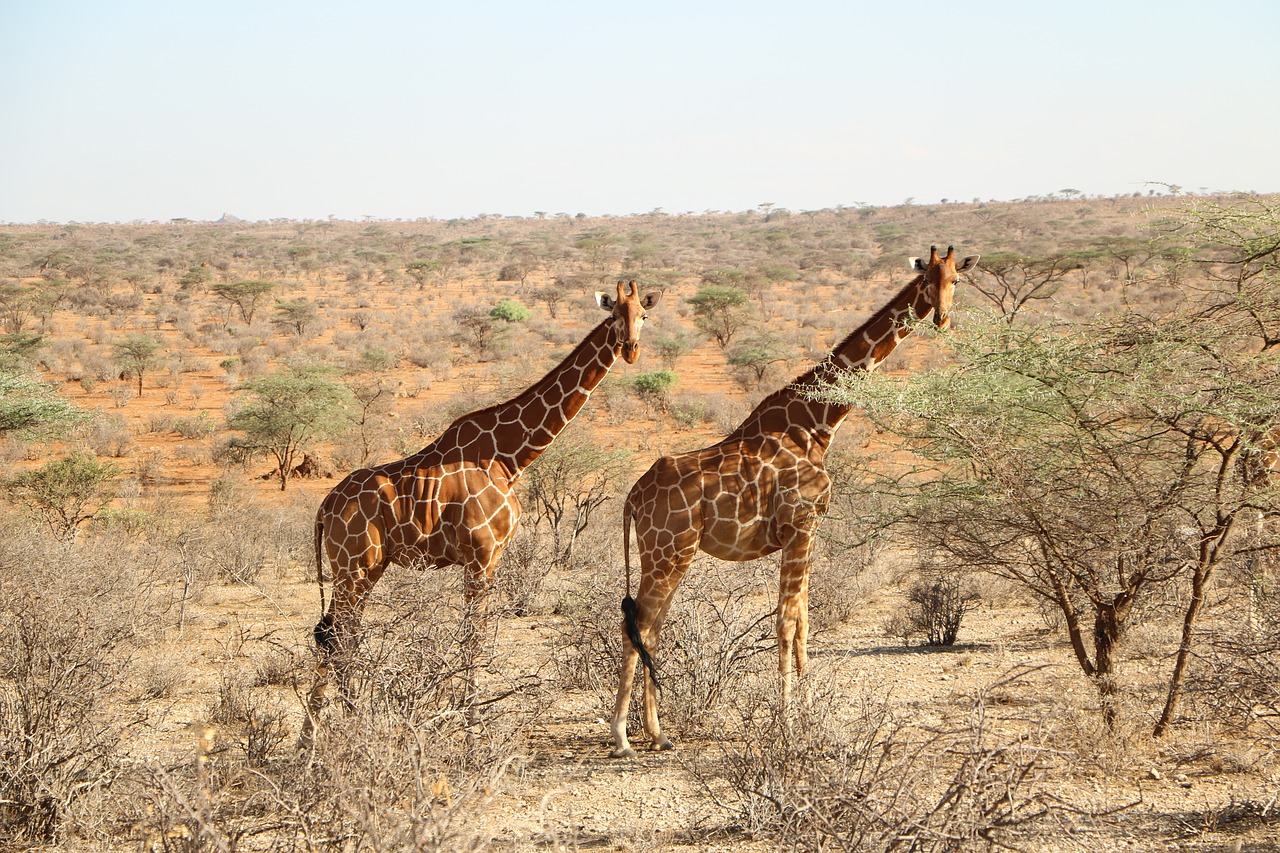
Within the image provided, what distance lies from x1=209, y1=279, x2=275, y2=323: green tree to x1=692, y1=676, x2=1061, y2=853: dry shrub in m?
33.6

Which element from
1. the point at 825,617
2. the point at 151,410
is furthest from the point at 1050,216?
the point at 825,617

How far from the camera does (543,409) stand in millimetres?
6961

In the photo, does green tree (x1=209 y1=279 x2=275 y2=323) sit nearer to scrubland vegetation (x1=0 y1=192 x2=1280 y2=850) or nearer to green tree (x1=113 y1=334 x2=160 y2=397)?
green tree (x1=113 y1=334 x2=160 y2=397)

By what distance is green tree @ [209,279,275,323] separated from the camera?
35.7 m

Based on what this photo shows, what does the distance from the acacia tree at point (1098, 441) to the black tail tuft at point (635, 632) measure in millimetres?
1743

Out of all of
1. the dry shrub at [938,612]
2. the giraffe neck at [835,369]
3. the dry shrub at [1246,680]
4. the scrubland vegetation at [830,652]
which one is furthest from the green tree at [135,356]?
the dry shrub at [1246,680]

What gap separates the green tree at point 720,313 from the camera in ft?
101

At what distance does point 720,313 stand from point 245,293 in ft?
52.4

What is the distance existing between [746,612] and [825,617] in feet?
2.32

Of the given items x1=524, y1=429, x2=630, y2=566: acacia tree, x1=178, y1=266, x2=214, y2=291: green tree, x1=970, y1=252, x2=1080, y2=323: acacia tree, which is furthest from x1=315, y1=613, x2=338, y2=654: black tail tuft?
x1=178, y1=266, x2=214, y2=291: green tree

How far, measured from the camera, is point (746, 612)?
9805 mm

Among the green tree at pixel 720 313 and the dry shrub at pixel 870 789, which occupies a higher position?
the green tree at pixel 720 313

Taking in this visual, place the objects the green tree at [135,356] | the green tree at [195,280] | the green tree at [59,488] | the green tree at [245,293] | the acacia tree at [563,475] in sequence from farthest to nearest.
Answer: the green tree at [195,280] < the green tree at [245,293] < the green tree at [135,356] < the green tree at [59,488] < the acacia tree at [563,475]

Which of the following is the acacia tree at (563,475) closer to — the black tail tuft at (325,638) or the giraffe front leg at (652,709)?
the giraffe front leg at (652,709)
